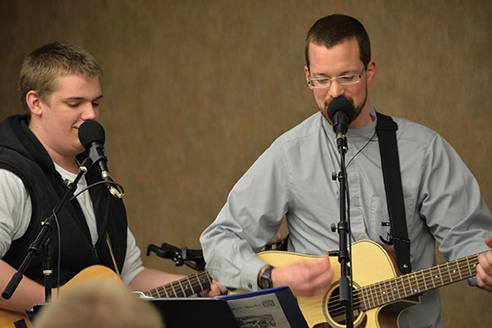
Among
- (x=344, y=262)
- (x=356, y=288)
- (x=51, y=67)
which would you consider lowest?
(x=356, y=288)

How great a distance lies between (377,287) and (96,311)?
1.48 meters

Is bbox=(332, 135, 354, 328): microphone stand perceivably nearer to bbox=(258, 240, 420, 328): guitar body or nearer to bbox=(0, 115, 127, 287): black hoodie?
bbox=(258, 240, 420, 328): guitar body

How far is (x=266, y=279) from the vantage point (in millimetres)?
2162

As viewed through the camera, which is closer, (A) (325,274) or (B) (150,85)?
(A) (325,274)

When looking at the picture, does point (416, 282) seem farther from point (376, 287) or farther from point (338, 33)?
point (338, 33)

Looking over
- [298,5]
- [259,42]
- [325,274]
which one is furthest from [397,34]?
[325,274]

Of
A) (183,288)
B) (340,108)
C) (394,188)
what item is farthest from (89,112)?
(394,188)

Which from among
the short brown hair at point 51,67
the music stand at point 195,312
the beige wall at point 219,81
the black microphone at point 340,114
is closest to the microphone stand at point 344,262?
the black microphone at point 340,114

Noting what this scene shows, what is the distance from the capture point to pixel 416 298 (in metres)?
2.08

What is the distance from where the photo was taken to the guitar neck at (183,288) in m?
2.82

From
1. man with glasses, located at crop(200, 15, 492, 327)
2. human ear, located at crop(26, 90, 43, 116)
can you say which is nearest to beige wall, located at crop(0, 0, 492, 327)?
man with glasses, located at crop(200, 15, 492, 327)

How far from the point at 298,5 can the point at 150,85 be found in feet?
4.50

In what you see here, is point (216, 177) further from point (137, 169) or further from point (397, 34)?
point (397, 34)

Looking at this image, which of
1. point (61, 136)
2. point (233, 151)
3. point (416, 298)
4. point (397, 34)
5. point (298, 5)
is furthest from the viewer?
point (233, 151)
